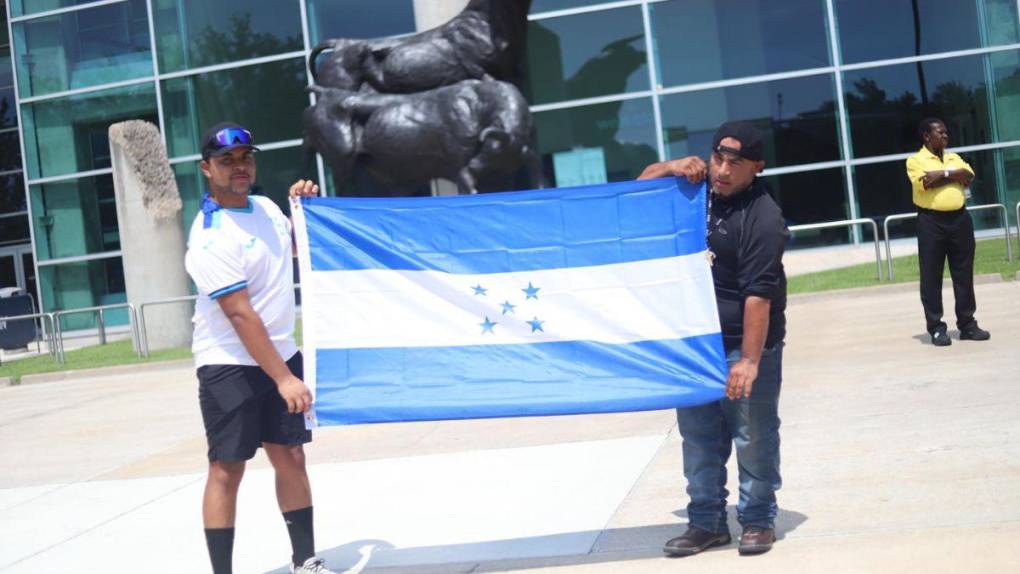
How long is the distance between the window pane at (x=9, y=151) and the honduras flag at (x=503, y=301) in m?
30.2

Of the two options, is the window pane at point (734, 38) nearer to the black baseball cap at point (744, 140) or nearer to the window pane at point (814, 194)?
the window pane at point (814, 194)

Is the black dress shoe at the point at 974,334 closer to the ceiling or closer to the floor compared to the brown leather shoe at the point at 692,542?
closer to the ceiling

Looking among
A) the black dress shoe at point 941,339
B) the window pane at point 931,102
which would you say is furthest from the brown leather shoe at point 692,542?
the window pane at point 931,102

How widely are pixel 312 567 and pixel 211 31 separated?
2181 centimetres

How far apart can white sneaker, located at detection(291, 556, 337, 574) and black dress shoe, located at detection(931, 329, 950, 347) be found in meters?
6.81

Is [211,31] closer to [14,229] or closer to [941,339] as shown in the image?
[14,229]

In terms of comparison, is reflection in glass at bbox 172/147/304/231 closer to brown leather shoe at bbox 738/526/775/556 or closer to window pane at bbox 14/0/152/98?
window pane at bbox 14/0/152/98

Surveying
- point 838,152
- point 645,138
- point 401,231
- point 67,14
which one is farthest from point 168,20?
point 401,231

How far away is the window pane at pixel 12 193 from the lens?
3309 cm

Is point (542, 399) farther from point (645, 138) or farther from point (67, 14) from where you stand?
point (67, 14)

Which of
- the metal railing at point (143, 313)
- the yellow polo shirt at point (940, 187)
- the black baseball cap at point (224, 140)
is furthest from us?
the metal railing at point (143, 313)

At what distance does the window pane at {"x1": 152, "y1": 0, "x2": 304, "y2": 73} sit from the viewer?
25.1 m

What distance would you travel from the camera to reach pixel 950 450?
6.49 meters

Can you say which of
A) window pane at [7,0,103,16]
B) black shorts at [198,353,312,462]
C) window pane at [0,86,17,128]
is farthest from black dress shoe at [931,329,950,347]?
window pane at [0,86,17,128]
